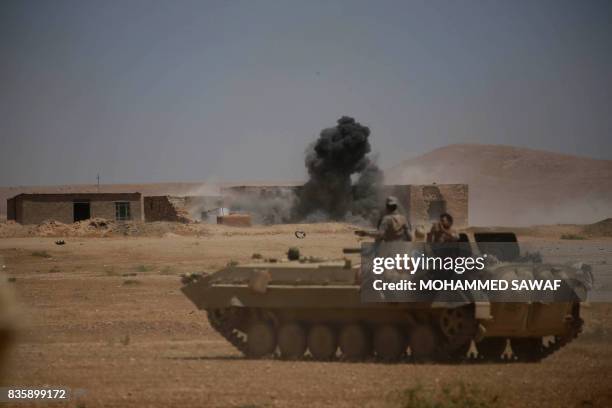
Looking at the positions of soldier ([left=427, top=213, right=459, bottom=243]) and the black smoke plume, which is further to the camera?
the black smoke plume

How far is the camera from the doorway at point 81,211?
53.7m

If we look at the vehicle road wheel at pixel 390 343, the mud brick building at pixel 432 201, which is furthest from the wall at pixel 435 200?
the vehicle road wheel at pixel 390 343

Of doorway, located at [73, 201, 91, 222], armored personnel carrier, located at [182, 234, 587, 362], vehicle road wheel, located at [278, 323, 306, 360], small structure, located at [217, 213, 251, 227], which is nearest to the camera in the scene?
armored personnel carrier, located at [182, 234, 587, 362]

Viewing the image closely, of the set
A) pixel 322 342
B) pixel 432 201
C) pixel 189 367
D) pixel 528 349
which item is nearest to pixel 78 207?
pixel 432 201

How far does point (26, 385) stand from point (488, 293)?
625 centimetres

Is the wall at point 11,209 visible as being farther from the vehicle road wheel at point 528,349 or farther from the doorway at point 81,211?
the vehicle road wheel at point 528,349

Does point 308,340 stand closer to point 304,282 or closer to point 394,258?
point 304,282

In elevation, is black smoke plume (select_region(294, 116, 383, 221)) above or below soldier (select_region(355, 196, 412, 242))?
above

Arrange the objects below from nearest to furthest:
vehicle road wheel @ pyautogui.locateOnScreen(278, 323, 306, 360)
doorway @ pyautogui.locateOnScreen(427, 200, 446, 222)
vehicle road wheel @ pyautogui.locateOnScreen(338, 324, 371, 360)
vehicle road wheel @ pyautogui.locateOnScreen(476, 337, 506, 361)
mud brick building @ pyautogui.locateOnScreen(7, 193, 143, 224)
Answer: vehicle road wheel @ pyautogui.locateOnScreen(338, 324, 371, 360) → vehicle road wheel @ pyautogui.locateOnScreen(278, 323, 306, 360) → vehicle road wheel @ pyautogui.locateOnScreen(476, 337, 506, 361) → mud brick building @ pyautogui.locateOnScreen(7, 193, 143, 224) → doorway @ pyautogui.locateOnScreen(427, 200, 446, 222)

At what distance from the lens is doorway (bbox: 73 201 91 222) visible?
176ft

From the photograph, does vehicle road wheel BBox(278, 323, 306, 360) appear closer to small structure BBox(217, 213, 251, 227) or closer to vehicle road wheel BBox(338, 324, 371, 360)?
vehicle road wheel BBox(338, 324, 371, 360)

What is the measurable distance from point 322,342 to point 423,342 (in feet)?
4.95

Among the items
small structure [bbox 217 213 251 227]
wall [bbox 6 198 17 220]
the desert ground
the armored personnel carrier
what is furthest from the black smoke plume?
the armored personnel carrier

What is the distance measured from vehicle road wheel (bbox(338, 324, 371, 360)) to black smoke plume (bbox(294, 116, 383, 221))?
146ft
